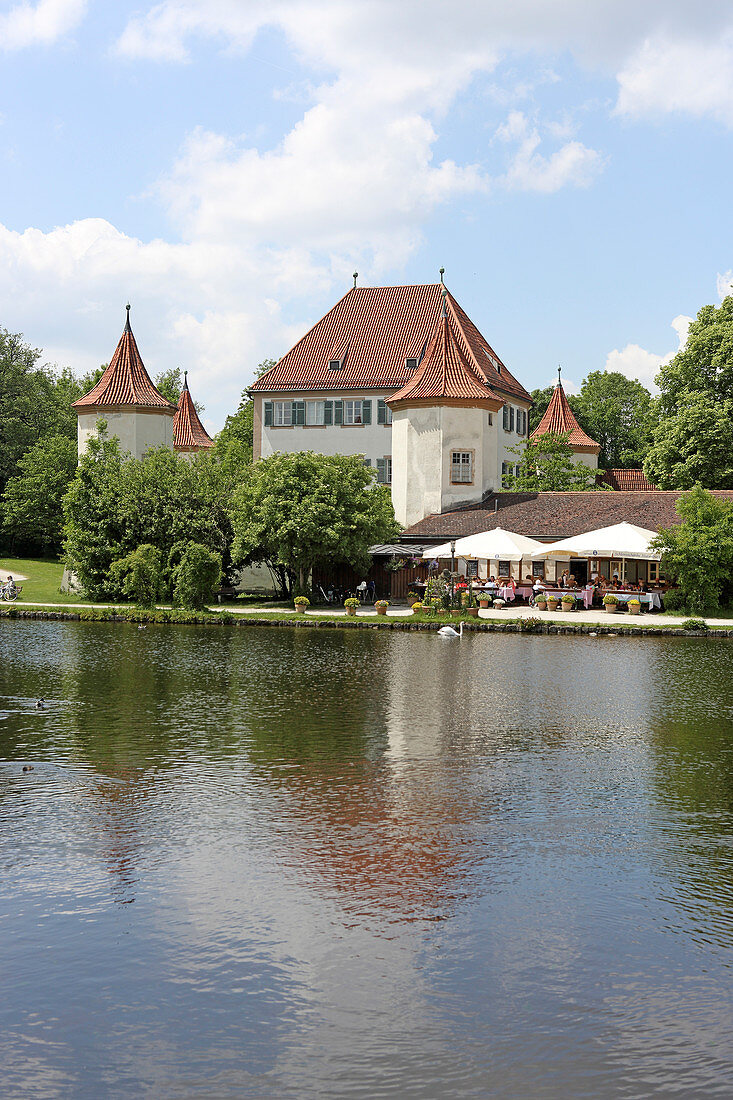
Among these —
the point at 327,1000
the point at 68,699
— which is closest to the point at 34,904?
the point at 327,1000

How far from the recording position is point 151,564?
44250 mm

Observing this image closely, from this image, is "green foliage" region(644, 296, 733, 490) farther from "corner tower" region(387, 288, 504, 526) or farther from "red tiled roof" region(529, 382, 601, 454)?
"red tiled roof" region(529, 382, 601, 454)

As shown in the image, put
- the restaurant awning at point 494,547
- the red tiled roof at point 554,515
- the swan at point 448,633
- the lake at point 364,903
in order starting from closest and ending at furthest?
the lake at point 364,903
the swan at point 448,633
the restaurant awning at point 494,547
the red tiled roof at point 554,515

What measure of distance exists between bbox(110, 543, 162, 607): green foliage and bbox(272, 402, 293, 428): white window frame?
21587mm

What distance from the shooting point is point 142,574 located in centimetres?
4378

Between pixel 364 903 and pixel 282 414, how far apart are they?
58054 millimetres

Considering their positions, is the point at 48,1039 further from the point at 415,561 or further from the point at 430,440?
the point at 430,440

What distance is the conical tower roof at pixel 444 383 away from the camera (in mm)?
53469

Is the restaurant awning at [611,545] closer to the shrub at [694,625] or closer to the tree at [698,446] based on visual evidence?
the shrub at [694,625]

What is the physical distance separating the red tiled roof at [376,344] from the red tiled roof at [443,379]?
7.03 m

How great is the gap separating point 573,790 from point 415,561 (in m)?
33.9

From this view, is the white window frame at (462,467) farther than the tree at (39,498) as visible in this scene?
No

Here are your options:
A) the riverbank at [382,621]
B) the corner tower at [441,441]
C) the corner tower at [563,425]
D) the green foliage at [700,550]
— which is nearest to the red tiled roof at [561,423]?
the corner tower at [563,425]

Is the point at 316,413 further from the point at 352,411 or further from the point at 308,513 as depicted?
the point at 308,513
